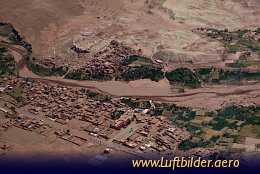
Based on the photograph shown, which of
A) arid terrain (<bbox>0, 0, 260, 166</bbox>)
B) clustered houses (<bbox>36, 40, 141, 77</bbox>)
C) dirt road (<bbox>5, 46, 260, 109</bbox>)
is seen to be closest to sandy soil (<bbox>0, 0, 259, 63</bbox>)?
arid terrain (<bbox>0, 0, 260, 166</bbox>)

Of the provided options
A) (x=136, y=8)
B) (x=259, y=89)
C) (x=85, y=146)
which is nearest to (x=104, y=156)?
(x=85, y=146)

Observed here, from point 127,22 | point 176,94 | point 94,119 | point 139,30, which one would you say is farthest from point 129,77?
point 127,22

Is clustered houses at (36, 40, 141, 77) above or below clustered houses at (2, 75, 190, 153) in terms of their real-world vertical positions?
above

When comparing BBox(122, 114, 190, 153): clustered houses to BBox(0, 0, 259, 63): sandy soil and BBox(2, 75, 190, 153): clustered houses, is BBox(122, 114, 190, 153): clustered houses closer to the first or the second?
BBox(2, 75, 190, 153): clustered houses

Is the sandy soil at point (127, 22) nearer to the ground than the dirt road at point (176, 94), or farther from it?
farther from it

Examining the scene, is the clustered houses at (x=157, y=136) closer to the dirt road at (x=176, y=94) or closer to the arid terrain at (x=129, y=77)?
the arid terrain at (x=129, y=77)

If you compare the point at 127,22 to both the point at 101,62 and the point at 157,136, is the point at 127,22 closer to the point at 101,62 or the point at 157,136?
the point at 101,62

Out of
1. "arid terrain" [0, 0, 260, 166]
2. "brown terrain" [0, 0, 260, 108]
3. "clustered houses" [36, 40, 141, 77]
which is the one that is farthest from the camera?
"clustered houses" [36, 40, 141, 77]

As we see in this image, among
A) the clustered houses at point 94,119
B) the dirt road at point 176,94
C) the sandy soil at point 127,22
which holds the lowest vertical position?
the clustered houses at point 94,119

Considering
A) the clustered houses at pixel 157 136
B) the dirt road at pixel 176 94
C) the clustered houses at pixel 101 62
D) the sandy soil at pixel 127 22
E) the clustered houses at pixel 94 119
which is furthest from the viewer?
the sandy soil at pixel 127 22

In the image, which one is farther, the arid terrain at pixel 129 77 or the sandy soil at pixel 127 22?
the sandy soil at pixel 127 22

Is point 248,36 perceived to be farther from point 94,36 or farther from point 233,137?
point 233,137

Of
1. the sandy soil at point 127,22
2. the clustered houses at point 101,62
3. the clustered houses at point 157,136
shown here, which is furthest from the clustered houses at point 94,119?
the sandy soil at point 127,22
